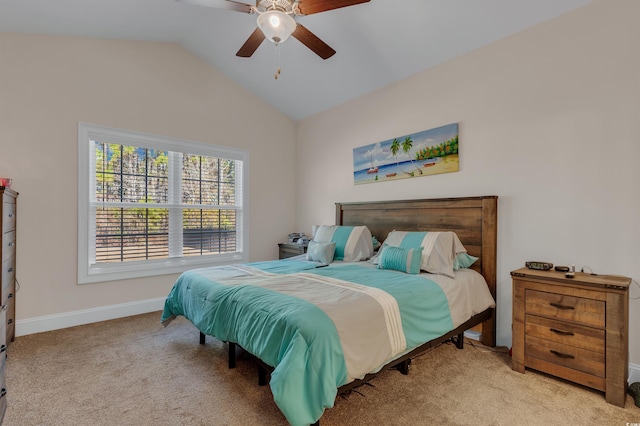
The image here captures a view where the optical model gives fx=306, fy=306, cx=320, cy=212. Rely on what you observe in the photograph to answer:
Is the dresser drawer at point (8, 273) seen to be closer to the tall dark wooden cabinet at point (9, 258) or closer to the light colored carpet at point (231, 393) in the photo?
the tall dark wooden cabinet at point (9, 258)

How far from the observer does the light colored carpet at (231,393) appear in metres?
1.76

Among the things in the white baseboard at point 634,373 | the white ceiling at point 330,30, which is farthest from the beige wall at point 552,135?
the white ceiling at point 330,30

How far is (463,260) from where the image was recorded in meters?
2.78

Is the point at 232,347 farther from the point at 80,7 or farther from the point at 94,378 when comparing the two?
the point at 80,7

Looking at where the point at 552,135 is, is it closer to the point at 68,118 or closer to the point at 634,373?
the point at 634,373

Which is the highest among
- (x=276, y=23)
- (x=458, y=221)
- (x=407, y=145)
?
(x=276, y=23)

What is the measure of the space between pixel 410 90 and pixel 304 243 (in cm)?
237

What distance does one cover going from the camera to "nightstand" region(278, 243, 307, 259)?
4.25 meters

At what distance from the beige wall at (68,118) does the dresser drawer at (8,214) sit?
273mm

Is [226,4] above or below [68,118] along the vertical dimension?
above

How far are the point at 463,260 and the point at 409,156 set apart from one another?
1.30 m

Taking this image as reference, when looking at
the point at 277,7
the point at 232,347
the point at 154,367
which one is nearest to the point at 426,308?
the point at 232,347

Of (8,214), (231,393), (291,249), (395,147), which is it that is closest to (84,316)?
(8,214)

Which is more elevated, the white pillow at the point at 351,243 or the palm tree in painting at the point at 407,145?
the palm tree in painting at the point at 407,145
